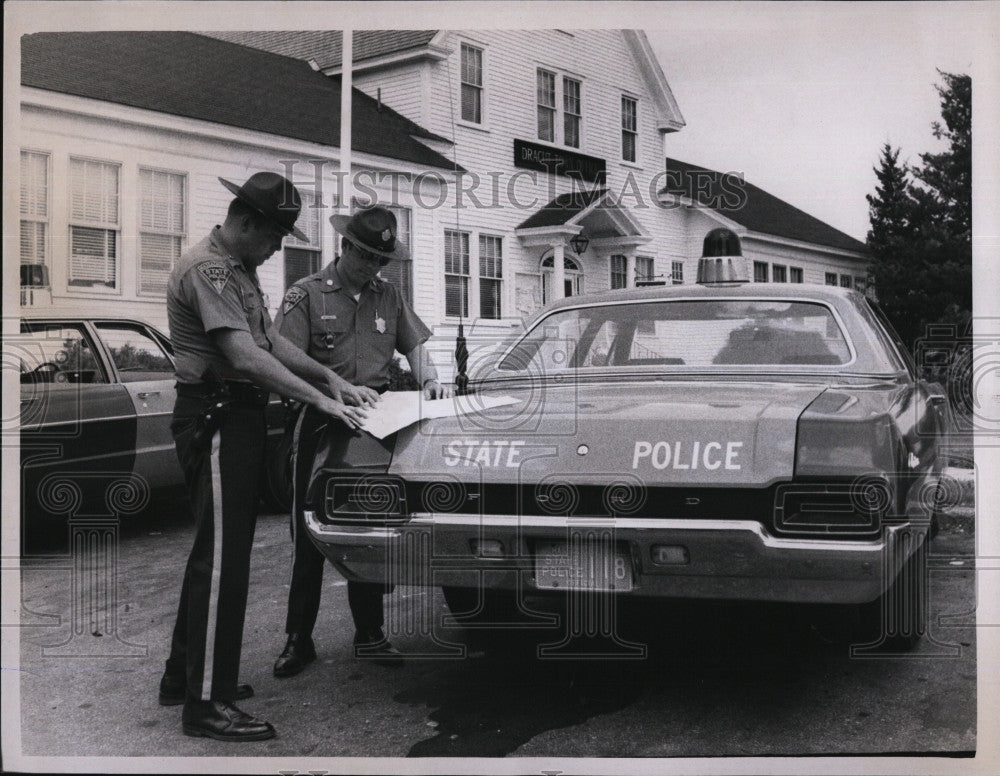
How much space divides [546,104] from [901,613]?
256cm

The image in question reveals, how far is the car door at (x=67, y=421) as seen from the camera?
3574 millimetres

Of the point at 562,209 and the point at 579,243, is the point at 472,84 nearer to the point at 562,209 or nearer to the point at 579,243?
the point at 562,209

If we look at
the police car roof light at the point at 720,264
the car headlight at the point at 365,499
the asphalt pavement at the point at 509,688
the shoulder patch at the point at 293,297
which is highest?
the police car roof light at the point at 720,264

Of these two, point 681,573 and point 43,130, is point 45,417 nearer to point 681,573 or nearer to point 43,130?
point 43,130

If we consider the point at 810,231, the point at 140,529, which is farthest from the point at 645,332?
the point at 140,529

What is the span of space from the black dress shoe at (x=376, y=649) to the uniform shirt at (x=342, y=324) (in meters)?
0.97

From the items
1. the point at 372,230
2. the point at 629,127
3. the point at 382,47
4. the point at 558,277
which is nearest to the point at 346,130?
the point at 382,47

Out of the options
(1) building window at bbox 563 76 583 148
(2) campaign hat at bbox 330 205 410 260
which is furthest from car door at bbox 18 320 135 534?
(1) building window at bbox 563 76 583 148

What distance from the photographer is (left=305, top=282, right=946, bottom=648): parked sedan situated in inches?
107

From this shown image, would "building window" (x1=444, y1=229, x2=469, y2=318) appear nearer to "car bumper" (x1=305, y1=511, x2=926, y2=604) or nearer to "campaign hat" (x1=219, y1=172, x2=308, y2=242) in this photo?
"campaign hat" (x1=219, y1=172, x2=308, y2=242)

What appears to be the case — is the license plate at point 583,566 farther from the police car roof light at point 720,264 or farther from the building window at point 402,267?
the building window at point 402,267

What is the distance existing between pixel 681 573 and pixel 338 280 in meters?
1.87

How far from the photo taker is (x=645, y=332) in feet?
13.2

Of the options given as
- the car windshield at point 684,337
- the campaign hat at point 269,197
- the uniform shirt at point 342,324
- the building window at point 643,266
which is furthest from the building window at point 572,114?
the campaign hat at point 269,197
